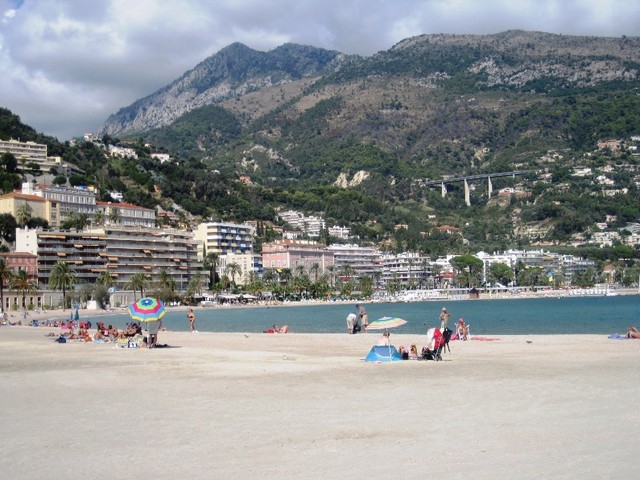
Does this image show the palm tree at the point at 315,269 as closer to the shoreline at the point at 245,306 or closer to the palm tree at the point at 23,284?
the shoreline at the point at 245,306

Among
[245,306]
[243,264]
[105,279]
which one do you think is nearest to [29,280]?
[105,279]

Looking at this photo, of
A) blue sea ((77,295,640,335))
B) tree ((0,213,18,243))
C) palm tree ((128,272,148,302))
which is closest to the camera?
blue sea ((77,295,640,335))

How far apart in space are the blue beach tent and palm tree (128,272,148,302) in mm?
100504

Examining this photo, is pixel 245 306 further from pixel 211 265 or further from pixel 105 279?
pixel 105 279

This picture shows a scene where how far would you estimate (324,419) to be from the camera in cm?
1473

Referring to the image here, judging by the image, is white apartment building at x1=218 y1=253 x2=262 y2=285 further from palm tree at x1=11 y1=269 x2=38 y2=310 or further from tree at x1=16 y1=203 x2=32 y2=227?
palm tree at x1=11 y1=269 x2=38 y2=310

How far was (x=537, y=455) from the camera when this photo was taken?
37.0ft

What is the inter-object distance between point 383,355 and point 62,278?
90.5 meters

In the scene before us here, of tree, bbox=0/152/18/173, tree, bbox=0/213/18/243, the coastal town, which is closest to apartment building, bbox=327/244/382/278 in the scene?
the coastal town

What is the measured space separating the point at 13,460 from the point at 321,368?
43.2 ft

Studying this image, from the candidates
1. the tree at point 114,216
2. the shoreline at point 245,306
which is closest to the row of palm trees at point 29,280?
the shoreline at point 245,306

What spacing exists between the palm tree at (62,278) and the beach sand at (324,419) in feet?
282

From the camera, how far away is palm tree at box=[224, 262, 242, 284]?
158625mm

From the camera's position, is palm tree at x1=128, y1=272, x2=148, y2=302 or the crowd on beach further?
palm tree at x1=128, y1=272, x2=148, y2=302
